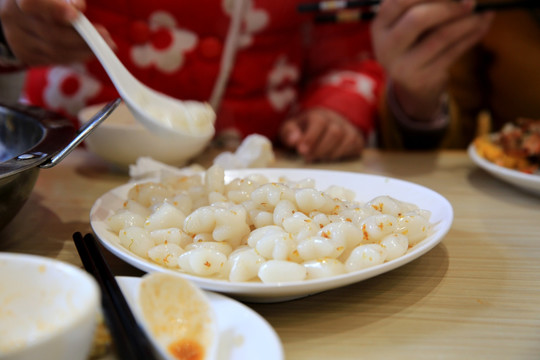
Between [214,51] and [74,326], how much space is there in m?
0.98

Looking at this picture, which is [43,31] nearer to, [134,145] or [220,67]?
[134,145]

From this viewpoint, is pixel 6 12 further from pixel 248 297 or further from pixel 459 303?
pixel 459 303

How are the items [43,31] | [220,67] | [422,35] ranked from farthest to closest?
[220,67], [422,35], [43,31]

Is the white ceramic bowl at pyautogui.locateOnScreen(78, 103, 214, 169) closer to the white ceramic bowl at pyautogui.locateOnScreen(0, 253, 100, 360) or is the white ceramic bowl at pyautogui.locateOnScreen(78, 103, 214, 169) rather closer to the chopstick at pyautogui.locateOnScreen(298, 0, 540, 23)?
the chopstick at pyautogui.locateOnScreen(298, 0, 540, 23)

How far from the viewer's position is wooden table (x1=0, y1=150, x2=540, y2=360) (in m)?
0.45

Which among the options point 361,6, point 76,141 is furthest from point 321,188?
point 361,6

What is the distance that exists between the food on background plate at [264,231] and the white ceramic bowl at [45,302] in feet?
0.51

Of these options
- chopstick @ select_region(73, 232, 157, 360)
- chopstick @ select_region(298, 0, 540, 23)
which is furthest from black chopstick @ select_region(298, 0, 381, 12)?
chopstick @ select_region(73, 232, 157, 360)

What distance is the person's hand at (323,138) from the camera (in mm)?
1129

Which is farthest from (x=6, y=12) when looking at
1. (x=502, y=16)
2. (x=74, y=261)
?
(x=502, y=16)

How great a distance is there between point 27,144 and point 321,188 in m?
0.43

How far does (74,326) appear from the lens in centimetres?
31

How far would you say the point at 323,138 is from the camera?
1150mm

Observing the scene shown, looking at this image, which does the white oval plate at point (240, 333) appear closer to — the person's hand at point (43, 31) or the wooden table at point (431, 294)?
the wooden table at point (431, 294)
